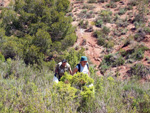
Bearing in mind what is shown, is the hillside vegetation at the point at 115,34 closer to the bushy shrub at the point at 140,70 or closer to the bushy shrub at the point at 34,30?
the bushy shrub at the point at 140,70

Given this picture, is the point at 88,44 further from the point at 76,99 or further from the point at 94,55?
the point at 76,99

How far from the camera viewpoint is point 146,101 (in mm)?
3688

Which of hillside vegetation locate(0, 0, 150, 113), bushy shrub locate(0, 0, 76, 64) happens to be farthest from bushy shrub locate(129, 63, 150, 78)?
bushy shrub locate(0, 0, 76, 64)

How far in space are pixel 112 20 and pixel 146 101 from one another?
1245cm

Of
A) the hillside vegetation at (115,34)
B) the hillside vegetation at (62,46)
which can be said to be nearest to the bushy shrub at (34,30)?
the hillside vegetation at (62,46)

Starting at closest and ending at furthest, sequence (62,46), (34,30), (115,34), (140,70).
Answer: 1. (140,70)
2. (34,30)
3. (62,46)
4. (115,34)

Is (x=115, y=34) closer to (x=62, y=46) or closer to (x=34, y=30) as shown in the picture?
(x=62, y=46)

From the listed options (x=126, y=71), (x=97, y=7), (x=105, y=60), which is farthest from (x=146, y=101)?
(x=97, y=7)

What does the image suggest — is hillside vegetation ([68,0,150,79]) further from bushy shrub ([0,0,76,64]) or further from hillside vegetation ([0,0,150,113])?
bushy shrub ([0,0,76,64])

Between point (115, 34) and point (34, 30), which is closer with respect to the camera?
point (34, 30)

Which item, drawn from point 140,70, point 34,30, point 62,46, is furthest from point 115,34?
point 34,30

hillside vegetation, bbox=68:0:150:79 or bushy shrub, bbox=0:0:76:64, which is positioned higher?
bushy shrub, bbox=0:0:76:64

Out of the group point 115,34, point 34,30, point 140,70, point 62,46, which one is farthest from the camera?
point 115,34

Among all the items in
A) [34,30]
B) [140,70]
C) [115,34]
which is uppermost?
[34,30]
